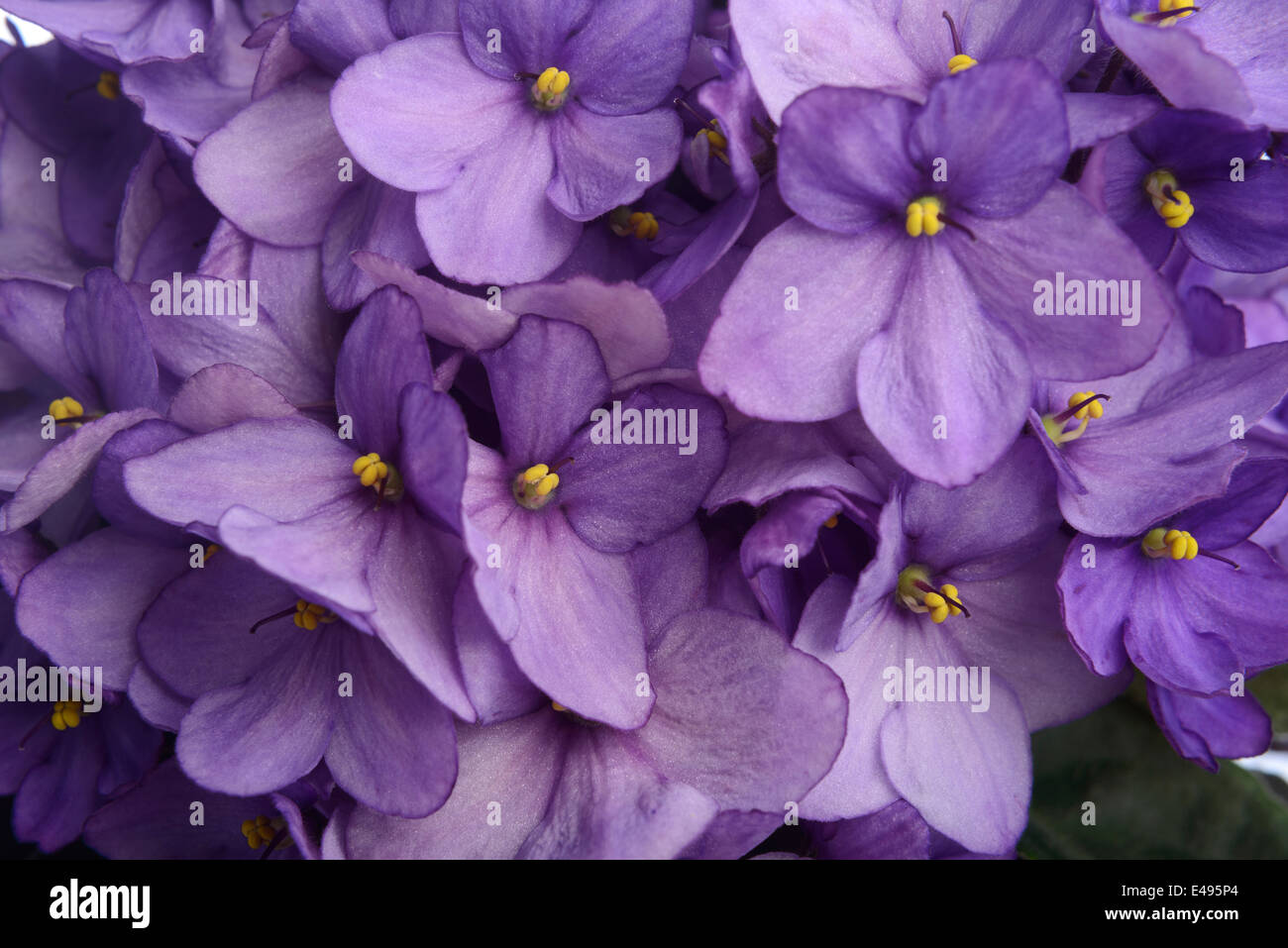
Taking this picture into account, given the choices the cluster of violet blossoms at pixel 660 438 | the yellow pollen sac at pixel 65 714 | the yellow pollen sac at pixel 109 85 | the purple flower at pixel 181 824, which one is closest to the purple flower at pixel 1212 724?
the cluster of violet blossoms at pixel 660 438

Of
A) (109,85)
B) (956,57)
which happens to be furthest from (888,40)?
(109,85)

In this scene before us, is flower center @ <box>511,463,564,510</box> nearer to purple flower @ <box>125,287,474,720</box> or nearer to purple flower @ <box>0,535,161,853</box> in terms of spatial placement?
purple flower @ <box>125,287,474,720</box>

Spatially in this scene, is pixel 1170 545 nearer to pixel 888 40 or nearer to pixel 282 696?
pixel 888 40

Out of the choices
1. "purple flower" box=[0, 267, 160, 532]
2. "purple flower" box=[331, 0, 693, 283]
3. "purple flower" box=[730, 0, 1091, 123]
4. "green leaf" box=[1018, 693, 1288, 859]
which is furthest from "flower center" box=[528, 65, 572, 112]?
"green leaf" box=[1018, 693, 1288, 859]

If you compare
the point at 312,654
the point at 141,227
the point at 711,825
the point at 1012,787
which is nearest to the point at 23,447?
the point at 141,227

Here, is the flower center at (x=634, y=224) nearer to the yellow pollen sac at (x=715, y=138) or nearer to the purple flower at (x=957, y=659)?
the yellow pollen sac at (x=715, y=138)
